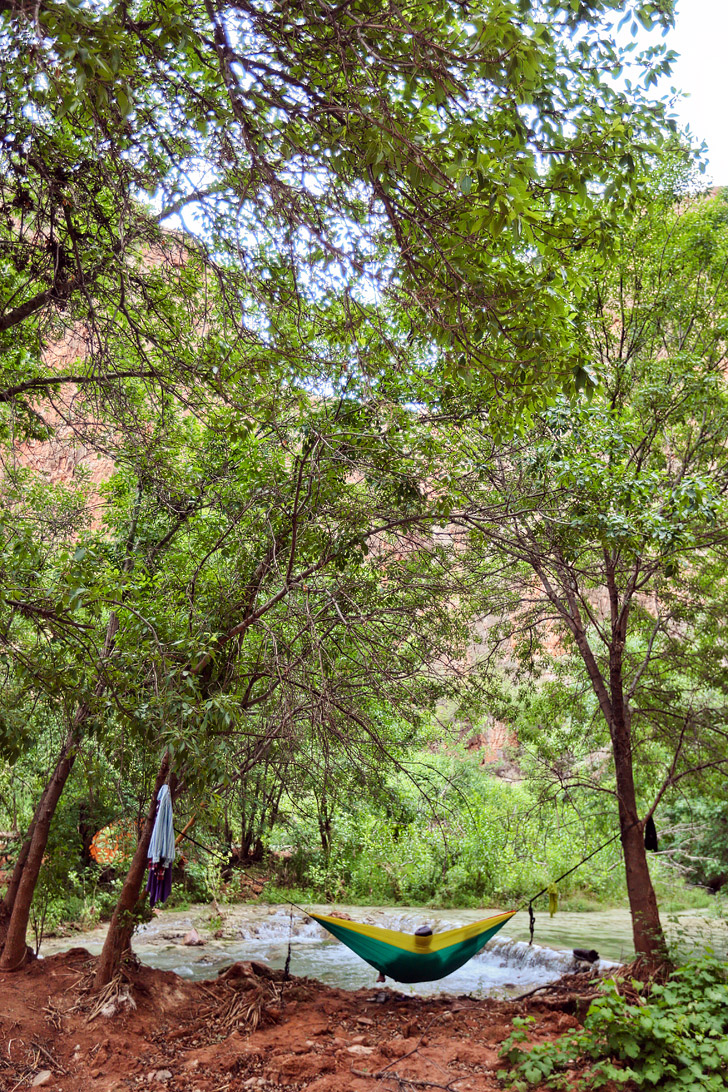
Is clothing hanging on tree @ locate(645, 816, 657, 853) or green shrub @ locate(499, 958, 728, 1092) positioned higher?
clothing hanging on tree @ locate(645, 816, 657, 853)

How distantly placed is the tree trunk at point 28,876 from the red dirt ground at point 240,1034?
→ 140 mm

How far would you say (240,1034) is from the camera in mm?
4180

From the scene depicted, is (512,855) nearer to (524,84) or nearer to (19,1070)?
(19,1070)

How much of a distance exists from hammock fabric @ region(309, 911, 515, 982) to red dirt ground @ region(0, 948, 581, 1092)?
0.22 metres

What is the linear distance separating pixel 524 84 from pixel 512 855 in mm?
9399

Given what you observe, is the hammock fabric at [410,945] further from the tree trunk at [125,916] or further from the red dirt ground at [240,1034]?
the tree trunk at [125,916]

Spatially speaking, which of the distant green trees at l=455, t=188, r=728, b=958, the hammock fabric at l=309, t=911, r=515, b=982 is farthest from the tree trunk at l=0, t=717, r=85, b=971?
the distant green trees at l=455, t=188, r=728, b=958

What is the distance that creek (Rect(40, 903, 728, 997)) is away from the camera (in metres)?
6.81

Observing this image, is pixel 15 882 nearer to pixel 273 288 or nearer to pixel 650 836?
pixel 650 836

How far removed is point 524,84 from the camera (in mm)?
1709

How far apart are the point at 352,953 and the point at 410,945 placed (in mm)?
4281

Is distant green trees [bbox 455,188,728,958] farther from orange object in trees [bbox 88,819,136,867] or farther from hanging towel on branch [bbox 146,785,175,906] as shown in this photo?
orange object in trees [bbox 88,819,136,867]

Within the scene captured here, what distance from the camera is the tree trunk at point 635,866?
4.46 m

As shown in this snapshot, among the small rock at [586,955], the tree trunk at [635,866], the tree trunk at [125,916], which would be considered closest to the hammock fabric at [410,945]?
the tree trunk at [635,866]
